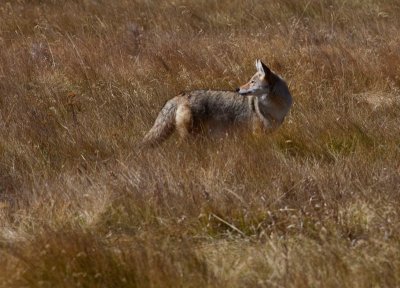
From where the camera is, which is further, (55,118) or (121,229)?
(55,118)

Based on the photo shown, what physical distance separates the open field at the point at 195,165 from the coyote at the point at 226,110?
199 mm

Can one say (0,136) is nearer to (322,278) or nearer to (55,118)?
(55,118)

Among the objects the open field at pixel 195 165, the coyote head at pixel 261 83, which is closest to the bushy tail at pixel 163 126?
the open field at pixel 195 165

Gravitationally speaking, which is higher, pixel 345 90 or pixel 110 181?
pixel 110 181

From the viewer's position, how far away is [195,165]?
5.82 m

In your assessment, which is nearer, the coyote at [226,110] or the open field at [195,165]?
the open field at [195,165]

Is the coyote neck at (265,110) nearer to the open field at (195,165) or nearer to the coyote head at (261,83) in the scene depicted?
the coyote head at (261,83)

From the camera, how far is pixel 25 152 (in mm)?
6652

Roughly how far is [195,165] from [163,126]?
1.47 m

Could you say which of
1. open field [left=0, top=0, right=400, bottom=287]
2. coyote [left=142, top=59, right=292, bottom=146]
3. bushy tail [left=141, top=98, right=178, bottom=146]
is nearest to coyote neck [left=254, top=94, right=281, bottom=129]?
coyote [left=142, top=59, right=292, bottom=146]

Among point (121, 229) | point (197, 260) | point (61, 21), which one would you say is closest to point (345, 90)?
point (121, 229)

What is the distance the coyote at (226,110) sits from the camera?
7.24m

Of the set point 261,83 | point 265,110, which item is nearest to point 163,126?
point 265,110

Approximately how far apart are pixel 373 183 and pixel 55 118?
3.79 metres
